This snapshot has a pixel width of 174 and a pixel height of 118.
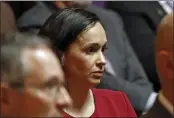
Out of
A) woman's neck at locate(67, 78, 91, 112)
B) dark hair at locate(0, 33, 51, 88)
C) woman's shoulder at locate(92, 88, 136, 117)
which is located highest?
dark hair at locate(0, 33, 51, 88)

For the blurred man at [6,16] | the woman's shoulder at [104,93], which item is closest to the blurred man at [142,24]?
the blurred man at [6,16]

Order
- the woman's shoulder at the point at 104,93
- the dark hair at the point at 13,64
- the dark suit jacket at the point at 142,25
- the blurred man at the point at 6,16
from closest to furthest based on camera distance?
the dark hair at the point at 13,64
the woman's shoulder at the point at 104,93
the blurred man at the point at 6,16
the dark suit jacket at the point at 142,25

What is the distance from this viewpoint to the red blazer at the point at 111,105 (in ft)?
3.90

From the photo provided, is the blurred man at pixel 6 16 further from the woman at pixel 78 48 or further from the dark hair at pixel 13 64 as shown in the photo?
the dark hair at pixel 13 64

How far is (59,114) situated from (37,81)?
64mm

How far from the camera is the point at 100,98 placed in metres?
1.23

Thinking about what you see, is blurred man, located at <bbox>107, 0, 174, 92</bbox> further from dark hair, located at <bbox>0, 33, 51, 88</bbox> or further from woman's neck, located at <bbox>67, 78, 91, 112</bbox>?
dark hair, located at <bbox>0, 33, 51, 88</bbox>

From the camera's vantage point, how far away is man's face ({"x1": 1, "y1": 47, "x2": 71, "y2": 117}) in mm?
864

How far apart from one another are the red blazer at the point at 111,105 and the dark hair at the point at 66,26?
17cm

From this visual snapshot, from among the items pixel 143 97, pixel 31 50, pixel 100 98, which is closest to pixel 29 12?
pixel 143 97

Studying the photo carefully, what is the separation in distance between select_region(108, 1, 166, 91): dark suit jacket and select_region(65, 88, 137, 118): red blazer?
877mm

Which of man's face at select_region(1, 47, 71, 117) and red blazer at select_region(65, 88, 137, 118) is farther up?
man's face at select_region(1, 47, 71, 117)

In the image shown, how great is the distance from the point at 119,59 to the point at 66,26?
0.89 m

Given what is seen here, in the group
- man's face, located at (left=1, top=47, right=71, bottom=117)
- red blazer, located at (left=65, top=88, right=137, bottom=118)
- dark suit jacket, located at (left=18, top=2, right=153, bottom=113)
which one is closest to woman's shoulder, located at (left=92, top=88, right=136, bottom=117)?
red blazer, located at (left=65, top=88, right=137, bottom=118)
